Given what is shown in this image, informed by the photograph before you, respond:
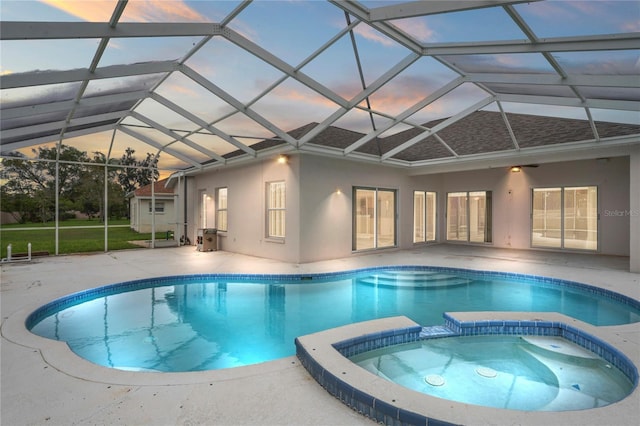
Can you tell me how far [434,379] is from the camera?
3.36 m

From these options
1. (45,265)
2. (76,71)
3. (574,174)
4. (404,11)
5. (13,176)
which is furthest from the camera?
(13,176)

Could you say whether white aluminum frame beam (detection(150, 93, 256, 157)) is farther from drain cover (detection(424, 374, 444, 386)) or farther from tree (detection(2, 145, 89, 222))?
tree (detection(2, 145, 89, 222))

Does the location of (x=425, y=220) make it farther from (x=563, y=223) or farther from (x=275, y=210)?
(x=275, y=210)

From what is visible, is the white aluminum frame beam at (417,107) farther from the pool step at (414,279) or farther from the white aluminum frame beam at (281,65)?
the pool step at (414,279)

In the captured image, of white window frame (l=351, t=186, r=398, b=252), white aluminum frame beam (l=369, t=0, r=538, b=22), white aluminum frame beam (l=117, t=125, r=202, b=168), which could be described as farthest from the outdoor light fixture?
white aluminum frame beam (l=369, t=0, r=538, b=22)

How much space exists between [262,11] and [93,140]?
882 centimetres

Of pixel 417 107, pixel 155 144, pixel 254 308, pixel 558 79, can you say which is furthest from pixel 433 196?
pixel 155 144

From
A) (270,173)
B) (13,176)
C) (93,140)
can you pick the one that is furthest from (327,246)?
(13,176)

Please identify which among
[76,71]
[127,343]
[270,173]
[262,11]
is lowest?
[127,343]

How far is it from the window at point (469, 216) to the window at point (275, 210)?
7.17 m

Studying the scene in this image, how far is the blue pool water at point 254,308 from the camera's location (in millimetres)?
4189

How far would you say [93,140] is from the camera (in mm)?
10648

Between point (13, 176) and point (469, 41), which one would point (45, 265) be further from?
point (13, 176)

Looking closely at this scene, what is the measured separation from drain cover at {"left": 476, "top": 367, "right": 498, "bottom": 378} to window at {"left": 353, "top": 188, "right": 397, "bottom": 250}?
22.1 ft
